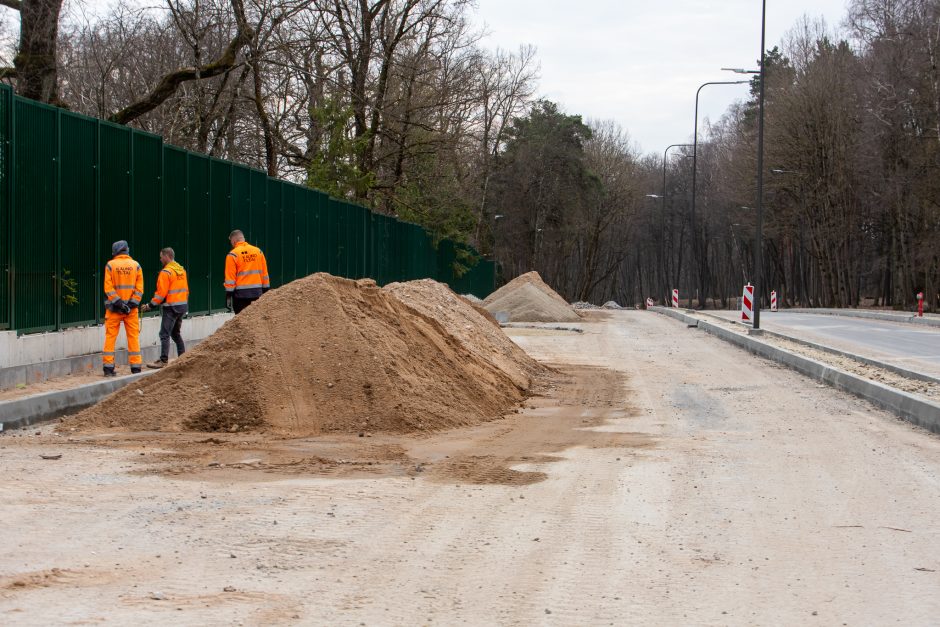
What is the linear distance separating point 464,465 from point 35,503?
133 inches

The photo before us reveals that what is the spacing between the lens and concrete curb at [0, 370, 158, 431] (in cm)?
1056

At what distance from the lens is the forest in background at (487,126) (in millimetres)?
30188

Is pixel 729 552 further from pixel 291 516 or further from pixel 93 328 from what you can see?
pixel 93 328

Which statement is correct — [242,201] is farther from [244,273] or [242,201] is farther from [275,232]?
[244,273]

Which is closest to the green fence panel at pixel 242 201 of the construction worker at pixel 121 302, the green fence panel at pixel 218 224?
the green fence panel at pixel 218 224

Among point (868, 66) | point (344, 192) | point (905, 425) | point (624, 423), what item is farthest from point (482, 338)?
point (868, 66)

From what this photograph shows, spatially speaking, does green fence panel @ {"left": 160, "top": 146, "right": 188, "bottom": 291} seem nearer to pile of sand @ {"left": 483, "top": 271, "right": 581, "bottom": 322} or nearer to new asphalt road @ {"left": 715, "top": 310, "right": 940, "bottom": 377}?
new asphalt road @ {"left": 715, "top": 310, "right": 940, "bottom": 377}

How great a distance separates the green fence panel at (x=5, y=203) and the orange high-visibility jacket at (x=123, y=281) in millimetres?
1245

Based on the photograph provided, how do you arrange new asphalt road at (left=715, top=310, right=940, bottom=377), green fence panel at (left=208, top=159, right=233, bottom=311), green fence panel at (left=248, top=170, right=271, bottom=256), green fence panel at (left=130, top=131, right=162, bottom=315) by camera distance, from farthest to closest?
green fence panel at (left=248, top=170, right=271, bottom=256) < new asphalt road at (left=715, top=310, right=940, bottom=377) < green fence panel at (left=208, top=159, right=233, bottom=311) < green fence panel at (left=130, top=131, right=162, bottom=315)

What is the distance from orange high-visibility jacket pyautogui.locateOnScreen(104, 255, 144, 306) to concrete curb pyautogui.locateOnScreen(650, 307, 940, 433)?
9848 mm

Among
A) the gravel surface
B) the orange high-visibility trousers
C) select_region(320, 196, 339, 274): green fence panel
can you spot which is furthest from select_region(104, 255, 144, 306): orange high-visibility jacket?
select_region(320, 196, 339, 274): green fence panel

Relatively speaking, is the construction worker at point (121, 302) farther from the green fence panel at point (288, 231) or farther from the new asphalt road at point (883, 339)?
the new asphalt road at point (883, 339)

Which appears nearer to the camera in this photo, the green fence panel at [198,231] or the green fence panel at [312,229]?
the green fence panel at [198,231]

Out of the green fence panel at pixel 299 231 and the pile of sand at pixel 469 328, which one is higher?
the green fence panel at pixel 299 231
